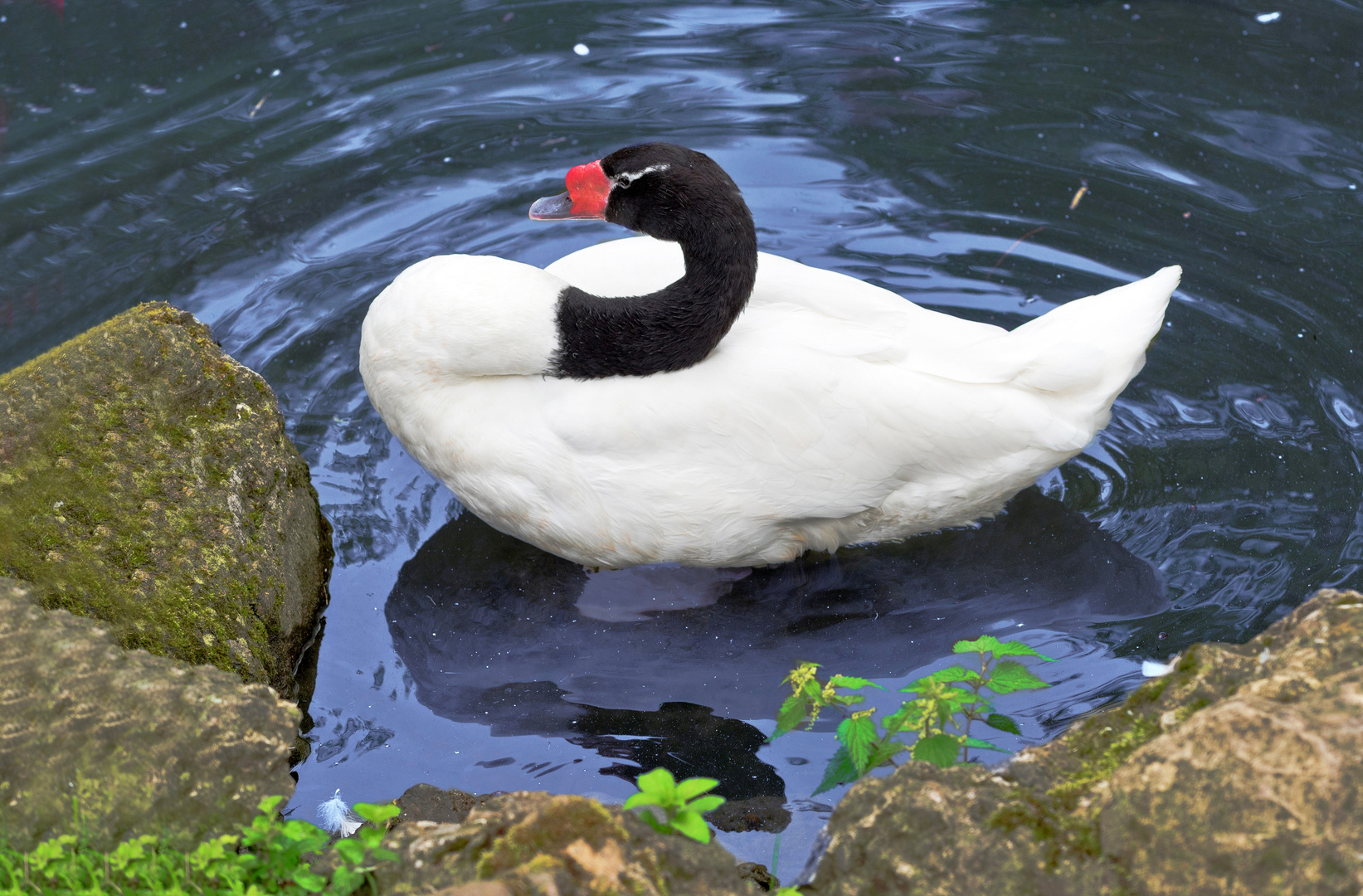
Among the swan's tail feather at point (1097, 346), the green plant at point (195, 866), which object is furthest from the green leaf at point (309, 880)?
the swan's tail feather at point (1097, 346)

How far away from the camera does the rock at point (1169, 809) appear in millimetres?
2043

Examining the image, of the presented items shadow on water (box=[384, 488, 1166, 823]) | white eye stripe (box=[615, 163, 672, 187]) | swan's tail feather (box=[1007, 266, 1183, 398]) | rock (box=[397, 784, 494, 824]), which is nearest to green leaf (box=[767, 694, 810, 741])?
rock (box=[397, 784, 494, 824])

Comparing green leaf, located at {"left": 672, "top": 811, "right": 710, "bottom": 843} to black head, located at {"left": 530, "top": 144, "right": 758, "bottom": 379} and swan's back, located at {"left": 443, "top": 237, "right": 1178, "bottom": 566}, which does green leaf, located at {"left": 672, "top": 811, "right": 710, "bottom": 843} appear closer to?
swan's back, located at {"left": 443, "top": 237, "right": 1178, "bottom": 566}

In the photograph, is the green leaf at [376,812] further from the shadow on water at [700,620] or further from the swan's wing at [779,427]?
the swan's wing at [779,427]

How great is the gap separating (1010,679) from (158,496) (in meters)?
2.56

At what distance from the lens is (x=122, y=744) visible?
104 inches

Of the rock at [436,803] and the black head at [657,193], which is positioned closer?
the rock at [436,803]

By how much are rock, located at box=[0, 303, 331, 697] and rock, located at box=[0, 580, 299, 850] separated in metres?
0.54

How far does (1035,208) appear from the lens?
19.7 ft

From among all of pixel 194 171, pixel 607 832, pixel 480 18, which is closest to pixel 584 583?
pixel 607 832

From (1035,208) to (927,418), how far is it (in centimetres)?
264

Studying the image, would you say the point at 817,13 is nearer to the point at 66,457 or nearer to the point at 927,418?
the point at 927,418

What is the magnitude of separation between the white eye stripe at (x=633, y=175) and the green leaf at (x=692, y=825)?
7.86ft

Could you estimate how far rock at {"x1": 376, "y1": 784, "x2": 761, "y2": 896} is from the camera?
206 centimetres
